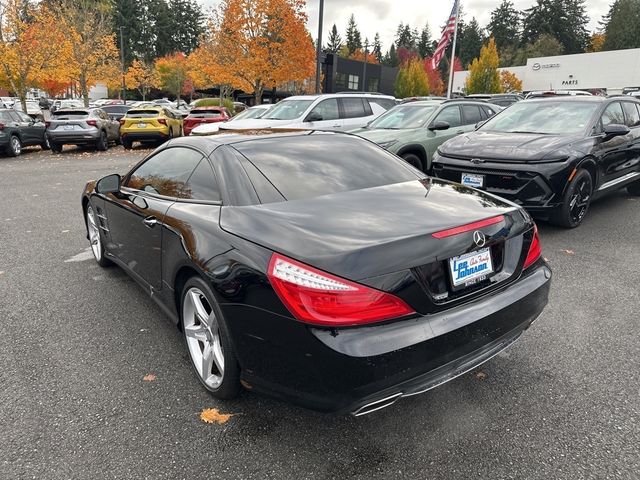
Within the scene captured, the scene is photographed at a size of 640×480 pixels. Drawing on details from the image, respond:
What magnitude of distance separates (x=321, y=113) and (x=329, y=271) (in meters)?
9.91

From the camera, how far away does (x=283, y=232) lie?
2.28 m

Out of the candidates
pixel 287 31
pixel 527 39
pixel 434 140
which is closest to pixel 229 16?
pixel 287 31

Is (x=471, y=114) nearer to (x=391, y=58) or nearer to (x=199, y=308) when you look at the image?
(x=199, y=308)

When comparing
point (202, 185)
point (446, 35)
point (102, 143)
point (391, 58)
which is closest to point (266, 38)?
point (446, 35)

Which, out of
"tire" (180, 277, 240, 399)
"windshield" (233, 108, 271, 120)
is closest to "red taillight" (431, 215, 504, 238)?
"tire" (180, 277, 240, 399)

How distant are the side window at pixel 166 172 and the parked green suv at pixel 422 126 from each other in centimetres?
444

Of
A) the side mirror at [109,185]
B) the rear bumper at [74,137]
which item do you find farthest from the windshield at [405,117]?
the rear bumper at [74,137]

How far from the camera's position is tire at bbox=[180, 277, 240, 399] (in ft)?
8.11

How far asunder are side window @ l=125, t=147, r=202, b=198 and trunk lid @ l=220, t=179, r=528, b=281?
0.73 meters

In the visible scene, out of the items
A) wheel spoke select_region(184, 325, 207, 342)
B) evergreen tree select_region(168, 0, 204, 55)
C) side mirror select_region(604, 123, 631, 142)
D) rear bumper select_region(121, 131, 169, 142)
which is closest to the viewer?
wheel spoke select_region(184, 325, 207, 342)

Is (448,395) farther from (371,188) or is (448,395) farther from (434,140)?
(434,140)

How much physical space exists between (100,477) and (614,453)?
2.41 meters

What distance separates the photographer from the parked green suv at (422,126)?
817 centimetres

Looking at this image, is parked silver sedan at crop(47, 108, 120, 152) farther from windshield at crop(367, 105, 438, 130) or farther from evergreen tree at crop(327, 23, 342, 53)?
evergreen tree at crop(327, 23, 342, 53)
